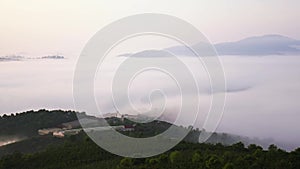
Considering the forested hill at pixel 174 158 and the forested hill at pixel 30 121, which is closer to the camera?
the forested hill at pixel 174 158

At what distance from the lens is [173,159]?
91.0 ft

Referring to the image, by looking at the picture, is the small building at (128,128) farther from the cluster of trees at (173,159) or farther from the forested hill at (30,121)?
the forested hill at (30,121)

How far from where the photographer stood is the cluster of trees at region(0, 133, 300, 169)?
84.4 ft

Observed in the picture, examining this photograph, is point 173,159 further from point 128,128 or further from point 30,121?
point 30,121

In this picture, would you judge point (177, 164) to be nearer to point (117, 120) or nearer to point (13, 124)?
point (117, 120)

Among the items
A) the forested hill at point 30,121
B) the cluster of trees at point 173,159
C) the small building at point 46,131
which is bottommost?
the cluster of trees at point 173,159

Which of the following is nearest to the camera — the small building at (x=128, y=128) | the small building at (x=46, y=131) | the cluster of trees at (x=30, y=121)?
the small building at (x=128, y=128)

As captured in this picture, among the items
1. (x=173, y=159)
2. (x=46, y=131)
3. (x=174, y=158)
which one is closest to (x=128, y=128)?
(x=46, y=131)

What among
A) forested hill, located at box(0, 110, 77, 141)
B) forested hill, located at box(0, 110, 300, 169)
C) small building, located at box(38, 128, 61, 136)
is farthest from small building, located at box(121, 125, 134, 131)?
forested hill, located at box(0, 110, 77, 141)

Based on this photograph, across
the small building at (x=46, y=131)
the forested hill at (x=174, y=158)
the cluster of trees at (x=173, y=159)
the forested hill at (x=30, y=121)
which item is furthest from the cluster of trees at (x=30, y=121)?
the cluster of trees at (x=173, y=159)

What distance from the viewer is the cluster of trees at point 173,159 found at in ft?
84.4

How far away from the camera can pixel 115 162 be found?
29.5 meters

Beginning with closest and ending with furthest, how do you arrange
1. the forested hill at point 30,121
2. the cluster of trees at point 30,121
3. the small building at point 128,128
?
the small building at point 128,128
the forested hill at point 30,121
the cluster of trees at point 30,121

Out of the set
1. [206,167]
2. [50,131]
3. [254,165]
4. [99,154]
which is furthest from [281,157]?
[50,131]
